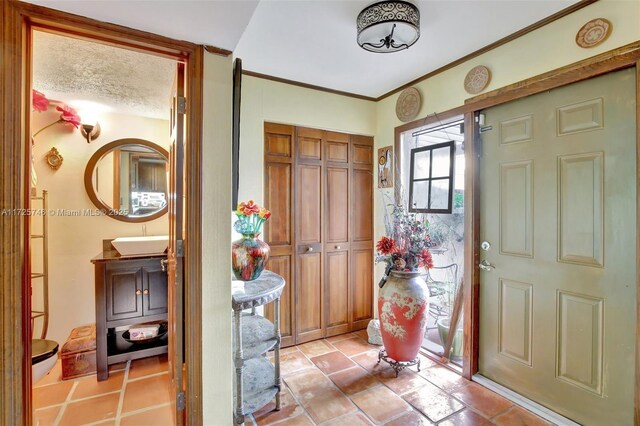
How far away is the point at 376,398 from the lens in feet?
6.87

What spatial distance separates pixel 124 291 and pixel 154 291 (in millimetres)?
215

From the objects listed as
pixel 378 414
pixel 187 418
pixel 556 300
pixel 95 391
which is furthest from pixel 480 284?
pixel 95 391

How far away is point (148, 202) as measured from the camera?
9.47ft

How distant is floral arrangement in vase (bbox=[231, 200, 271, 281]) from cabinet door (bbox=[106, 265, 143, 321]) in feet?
3.75

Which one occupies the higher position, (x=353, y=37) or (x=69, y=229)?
(x=353, y=37)

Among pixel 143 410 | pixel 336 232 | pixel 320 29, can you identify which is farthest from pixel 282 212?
pixel 143 410

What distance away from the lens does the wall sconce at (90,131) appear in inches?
102

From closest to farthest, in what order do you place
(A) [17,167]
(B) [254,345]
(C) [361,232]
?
(A) [17,167] < (B) [254,345] < (C) [361,232]

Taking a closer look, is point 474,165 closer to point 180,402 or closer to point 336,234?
point 336,234

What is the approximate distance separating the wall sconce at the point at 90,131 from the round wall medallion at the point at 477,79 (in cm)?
329

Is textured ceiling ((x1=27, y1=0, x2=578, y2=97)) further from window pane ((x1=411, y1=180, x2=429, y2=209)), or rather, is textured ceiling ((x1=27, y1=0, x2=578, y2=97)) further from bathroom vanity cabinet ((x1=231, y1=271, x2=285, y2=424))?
bathroom vanity cabinet ((x1=231, y1=271, x2=285, y2=424))

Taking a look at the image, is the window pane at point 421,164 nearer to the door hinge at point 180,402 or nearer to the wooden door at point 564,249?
the wooden door at point 564,249

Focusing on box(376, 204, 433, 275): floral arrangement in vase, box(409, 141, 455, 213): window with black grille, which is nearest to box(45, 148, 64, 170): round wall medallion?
box(376, 204, 433, 275): floral arrangement in vase

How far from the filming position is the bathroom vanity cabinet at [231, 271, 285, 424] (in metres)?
1.66
